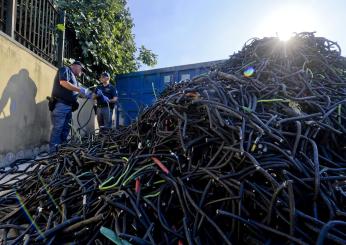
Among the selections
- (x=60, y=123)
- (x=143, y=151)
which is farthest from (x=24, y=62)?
(x=143, y=151)

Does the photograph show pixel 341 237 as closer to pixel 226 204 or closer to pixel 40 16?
pixel 226 204

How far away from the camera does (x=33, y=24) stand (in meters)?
4.62

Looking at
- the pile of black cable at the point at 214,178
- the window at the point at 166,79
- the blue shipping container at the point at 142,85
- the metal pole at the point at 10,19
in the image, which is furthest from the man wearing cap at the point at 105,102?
the pile of black cable at the point at 214,178

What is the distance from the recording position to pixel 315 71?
2.44 m

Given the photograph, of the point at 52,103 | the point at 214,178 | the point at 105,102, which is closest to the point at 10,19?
the point at 52,103

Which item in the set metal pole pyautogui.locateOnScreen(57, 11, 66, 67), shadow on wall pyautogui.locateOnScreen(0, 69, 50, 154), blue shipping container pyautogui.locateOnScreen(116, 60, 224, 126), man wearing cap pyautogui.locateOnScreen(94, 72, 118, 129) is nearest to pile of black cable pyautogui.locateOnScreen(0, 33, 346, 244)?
shadow on wall pyautogui.locateOnScreen(0, 69, 50, 154)

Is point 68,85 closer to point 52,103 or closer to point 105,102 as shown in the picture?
point 52,103

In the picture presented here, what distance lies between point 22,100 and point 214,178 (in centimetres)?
350

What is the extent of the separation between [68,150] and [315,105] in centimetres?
193

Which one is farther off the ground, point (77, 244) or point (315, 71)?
point (315, 71)

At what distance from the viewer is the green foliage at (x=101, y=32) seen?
22.2 ft

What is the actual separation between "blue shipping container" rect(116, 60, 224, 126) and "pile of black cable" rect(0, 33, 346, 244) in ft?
14.4

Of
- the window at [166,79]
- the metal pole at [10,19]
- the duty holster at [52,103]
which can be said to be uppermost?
the metal pole at [10,19]

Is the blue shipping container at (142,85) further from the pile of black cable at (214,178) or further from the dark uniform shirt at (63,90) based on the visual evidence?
the pile of black cable at (214,178)
